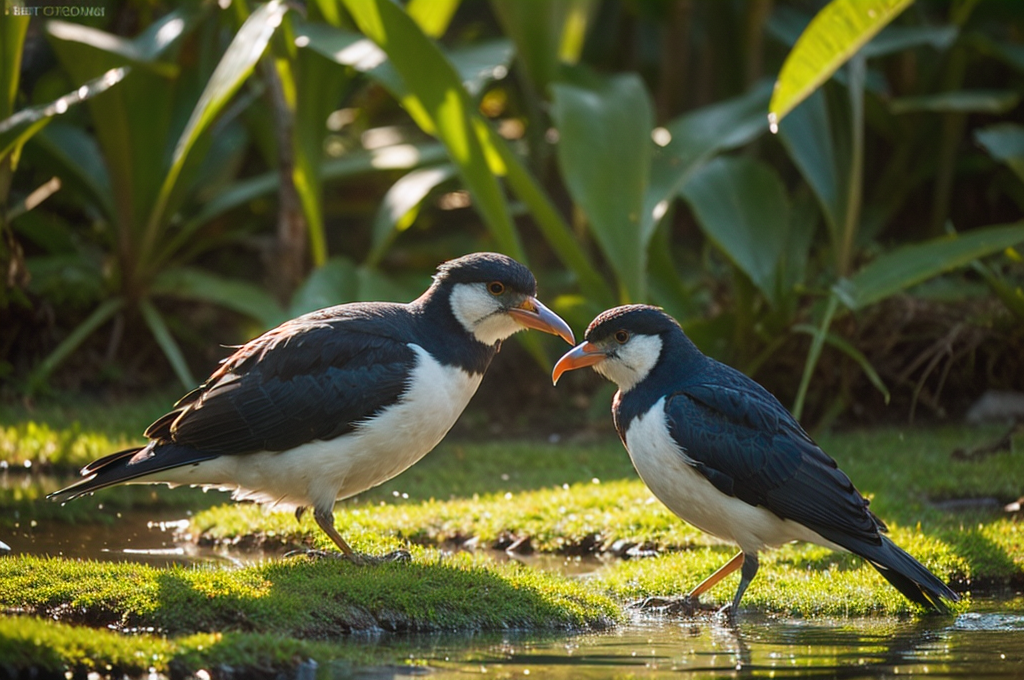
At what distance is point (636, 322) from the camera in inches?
246

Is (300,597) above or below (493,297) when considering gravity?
below

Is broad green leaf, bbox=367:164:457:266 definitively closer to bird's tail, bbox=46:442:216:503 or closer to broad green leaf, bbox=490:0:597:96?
broad green leaf, bbox=490:0:597:96

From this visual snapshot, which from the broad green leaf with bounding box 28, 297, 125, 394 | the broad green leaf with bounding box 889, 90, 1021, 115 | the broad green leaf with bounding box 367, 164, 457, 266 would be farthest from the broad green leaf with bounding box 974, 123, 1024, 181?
the broad green leaf with bounding box 28, 297, 125, 394

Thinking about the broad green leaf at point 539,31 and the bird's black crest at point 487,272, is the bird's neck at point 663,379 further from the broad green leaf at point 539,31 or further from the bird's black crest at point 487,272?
the broad green leaf at point 539,31

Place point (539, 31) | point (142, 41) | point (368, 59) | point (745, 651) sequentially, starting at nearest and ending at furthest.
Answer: point (745, 651) < point (368, 59) < point (142, 41) < point (539, 31)

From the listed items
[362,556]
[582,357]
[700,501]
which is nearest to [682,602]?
[700,501]

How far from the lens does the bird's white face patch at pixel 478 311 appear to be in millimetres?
6293

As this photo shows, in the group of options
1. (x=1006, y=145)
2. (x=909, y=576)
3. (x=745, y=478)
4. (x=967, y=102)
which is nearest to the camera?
(x=909, y=576)

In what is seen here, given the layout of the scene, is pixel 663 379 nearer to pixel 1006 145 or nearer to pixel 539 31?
pixel 1006 145

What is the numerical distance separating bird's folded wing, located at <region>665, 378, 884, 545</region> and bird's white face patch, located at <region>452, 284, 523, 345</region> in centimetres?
108

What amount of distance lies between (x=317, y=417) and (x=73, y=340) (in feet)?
15.2

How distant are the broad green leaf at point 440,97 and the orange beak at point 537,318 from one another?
98.2 inches

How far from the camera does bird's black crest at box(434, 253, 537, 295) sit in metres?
6.36

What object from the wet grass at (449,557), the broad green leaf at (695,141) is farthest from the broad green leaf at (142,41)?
the broad green leaf at (695,141)
